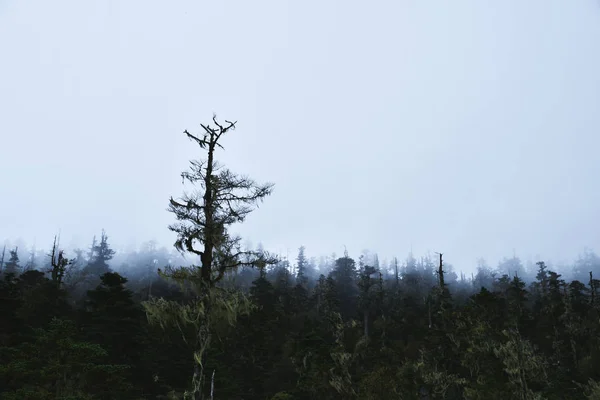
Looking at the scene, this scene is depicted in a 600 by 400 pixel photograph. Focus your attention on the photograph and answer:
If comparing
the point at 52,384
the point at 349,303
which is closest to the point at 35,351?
the point at 52,384

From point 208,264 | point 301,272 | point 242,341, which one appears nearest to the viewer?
point 208,264

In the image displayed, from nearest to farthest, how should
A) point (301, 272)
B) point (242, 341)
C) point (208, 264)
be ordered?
point (208, 264) < point (242, 341) < point (301, 272)

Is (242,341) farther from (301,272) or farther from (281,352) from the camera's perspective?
(301,272)

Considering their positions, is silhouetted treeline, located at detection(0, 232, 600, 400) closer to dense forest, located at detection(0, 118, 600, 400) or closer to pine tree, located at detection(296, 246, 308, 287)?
dense forest, located at detection(0, 118, 600, 400)

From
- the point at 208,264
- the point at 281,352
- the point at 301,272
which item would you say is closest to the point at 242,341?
the point at 281,352

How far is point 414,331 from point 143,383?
34994 mm

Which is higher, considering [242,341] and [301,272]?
[301,272]

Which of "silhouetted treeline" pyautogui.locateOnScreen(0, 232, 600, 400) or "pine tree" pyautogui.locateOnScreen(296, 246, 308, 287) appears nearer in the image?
"silhouetted treeline" pyautogui.locateOnScreen(0, 232, 600, 400)

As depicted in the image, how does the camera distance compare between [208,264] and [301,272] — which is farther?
[301,272]

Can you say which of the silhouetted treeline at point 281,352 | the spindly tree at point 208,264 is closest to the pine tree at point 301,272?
the silhouetted treeline at point 281,352

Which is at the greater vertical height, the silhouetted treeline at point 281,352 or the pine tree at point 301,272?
the pine tree at point 301,272

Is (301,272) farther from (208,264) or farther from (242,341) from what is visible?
(208,264)

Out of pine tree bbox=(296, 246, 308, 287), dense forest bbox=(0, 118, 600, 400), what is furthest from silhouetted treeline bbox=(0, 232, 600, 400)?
pine tree bbox=(296, 246, 308, 287)

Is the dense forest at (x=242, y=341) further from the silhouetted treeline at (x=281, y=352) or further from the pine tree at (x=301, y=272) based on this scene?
the pine tree at (x=301, y=272)
